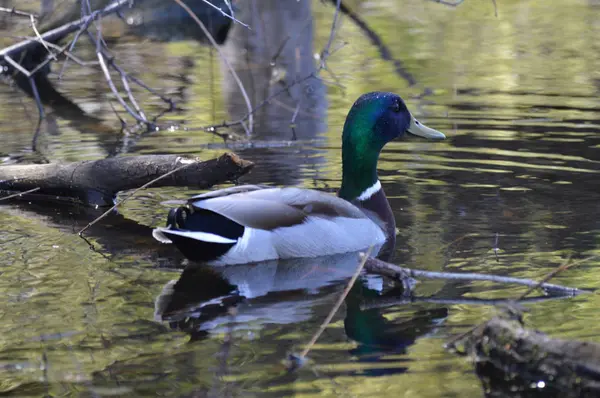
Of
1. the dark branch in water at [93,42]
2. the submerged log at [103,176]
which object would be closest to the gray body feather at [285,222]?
the submerged log at [103,176]

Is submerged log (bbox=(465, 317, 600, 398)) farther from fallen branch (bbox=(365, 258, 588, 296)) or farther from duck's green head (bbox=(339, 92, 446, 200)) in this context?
duck's green head (bbox=(339, 92, 446, 200))

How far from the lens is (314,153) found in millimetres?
9734

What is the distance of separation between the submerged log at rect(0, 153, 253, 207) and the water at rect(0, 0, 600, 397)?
0.21 meters

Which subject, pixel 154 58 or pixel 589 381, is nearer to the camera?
pixel 589 381

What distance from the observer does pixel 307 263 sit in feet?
21.5

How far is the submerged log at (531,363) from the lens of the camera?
13.8ft

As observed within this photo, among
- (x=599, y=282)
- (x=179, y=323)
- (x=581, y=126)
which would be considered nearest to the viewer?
(x=179, y=323)

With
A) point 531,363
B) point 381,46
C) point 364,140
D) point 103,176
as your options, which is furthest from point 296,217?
point 381,46

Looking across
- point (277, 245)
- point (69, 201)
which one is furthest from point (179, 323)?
point (69, 201)

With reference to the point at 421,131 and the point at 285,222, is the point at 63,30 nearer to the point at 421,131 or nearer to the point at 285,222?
the point at 421,131

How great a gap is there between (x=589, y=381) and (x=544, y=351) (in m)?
0.23

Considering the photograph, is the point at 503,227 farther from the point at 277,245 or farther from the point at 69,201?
the point at 69,201

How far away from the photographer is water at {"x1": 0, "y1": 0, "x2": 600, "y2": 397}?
185 inches

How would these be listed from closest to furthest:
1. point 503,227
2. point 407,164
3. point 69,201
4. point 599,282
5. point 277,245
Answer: point 599,282 → point 277,245 → point 503,227 → point 69,201 → point 407,164
